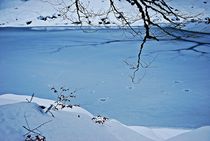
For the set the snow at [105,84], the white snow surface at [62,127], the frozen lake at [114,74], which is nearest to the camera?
the white snow surface at [62,127]

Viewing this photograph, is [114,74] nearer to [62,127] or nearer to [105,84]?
[105,84]

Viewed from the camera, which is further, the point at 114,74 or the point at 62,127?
the point at 114,74

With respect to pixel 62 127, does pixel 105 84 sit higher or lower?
lower

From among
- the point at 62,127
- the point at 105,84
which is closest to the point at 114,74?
the point at 105,84

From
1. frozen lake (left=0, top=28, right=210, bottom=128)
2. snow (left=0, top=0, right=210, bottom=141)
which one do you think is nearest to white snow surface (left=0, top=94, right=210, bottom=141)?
snow (left=0, top=0, right=210, bottom=141)

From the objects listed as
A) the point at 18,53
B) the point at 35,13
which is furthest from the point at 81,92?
the point at 35,13

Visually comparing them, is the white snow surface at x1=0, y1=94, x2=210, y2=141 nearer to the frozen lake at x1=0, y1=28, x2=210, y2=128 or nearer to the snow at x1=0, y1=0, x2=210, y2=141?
the snow at x1=0, y1=0, x2=210, y2=141

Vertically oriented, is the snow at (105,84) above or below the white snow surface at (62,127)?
below

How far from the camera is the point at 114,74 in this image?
10359mm

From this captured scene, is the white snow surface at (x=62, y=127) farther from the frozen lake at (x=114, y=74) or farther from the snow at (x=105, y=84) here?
the frozen lake at (x=114, y=74)

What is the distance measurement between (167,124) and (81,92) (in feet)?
9.09

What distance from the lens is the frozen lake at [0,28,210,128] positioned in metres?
7.37

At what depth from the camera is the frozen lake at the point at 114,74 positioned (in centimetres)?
737

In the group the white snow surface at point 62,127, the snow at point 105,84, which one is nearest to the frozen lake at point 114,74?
the snow at point 105,84
